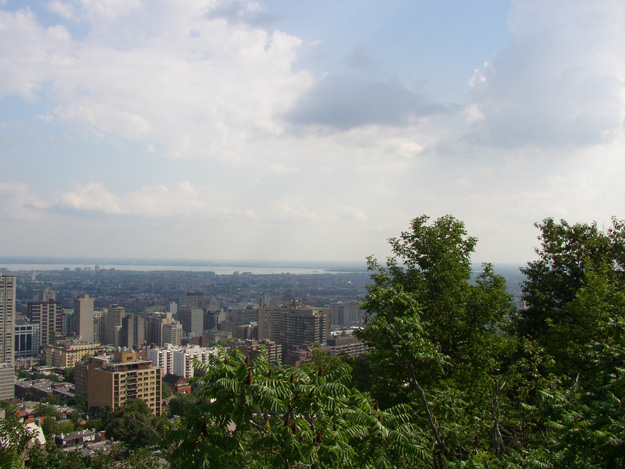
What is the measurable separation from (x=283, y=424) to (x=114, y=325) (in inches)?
3177

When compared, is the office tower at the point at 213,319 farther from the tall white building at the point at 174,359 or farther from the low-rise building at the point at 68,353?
the tall white building at the point at 174,359

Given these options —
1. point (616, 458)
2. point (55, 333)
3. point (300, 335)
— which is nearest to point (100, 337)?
point (55, 333)

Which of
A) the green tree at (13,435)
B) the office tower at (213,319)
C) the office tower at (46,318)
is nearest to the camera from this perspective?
the green tree at (13,435)

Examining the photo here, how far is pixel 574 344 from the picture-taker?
23.3 ft

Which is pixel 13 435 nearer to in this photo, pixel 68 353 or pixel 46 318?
pixel 68 353

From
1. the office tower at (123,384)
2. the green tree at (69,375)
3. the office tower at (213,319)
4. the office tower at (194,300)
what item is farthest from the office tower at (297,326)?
the office tower at (194,300)

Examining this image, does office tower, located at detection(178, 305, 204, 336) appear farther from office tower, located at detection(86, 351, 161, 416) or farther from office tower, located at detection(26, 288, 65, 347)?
office tower, located at detection(86, 351, 161, 416)

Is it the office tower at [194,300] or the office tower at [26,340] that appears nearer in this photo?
the office tower at [26,340]

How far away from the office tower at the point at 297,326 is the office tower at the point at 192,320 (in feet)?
70.1

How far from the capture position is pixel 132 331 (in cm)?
7331

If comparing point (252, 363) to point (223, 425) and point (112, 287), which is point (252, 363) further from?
point (112, 287)

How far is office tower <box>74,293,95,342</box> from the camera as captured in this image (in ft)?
255

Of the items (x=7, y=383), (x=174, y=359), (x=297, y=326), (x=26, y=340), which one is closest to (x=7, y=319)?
(x=26, y=340)

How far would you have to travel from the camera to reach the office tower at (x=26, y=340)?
6831cm
